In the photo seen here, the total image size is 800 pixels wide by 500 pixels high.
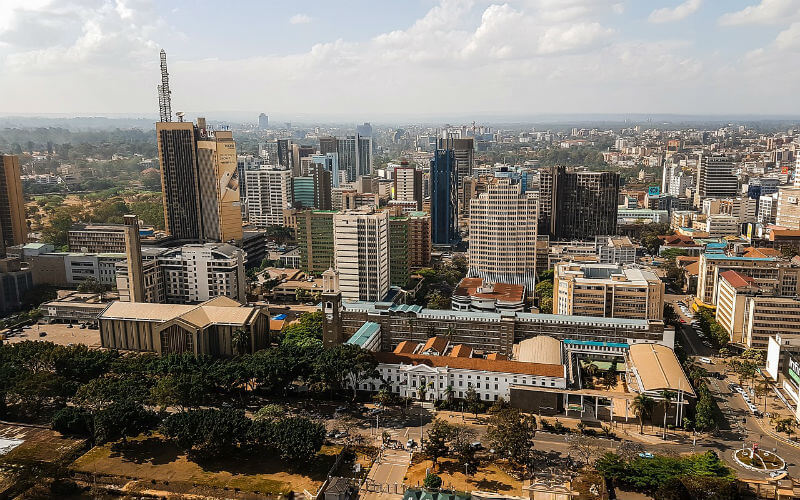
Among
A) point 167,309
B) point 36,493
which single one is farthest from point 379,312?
point 36,493

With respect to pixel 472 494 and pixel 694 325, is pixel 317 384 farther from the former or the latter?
pixel 694 325

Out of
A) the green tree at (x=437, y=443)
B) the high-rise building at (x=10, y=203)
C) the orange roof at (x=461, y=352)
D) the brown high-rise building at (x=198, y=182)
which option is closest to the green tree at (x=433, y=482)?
the green tree at (x=437, y=443)

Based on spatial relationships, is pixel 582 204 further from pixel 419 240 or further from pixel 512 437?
pixel 512 437

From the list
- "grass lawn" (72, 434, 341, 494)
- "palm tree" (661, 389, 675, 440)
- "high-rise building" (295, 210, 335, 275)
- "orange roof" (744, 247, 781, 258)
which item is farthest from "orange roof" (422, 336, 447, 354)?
"orange roof" (744, 247, 781, 258)

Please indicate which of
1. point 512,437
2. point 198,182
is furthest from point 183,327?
point 198,182

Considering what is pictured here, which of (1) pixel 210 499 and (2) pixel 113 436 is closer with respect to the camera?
(1) pixel 210 499
